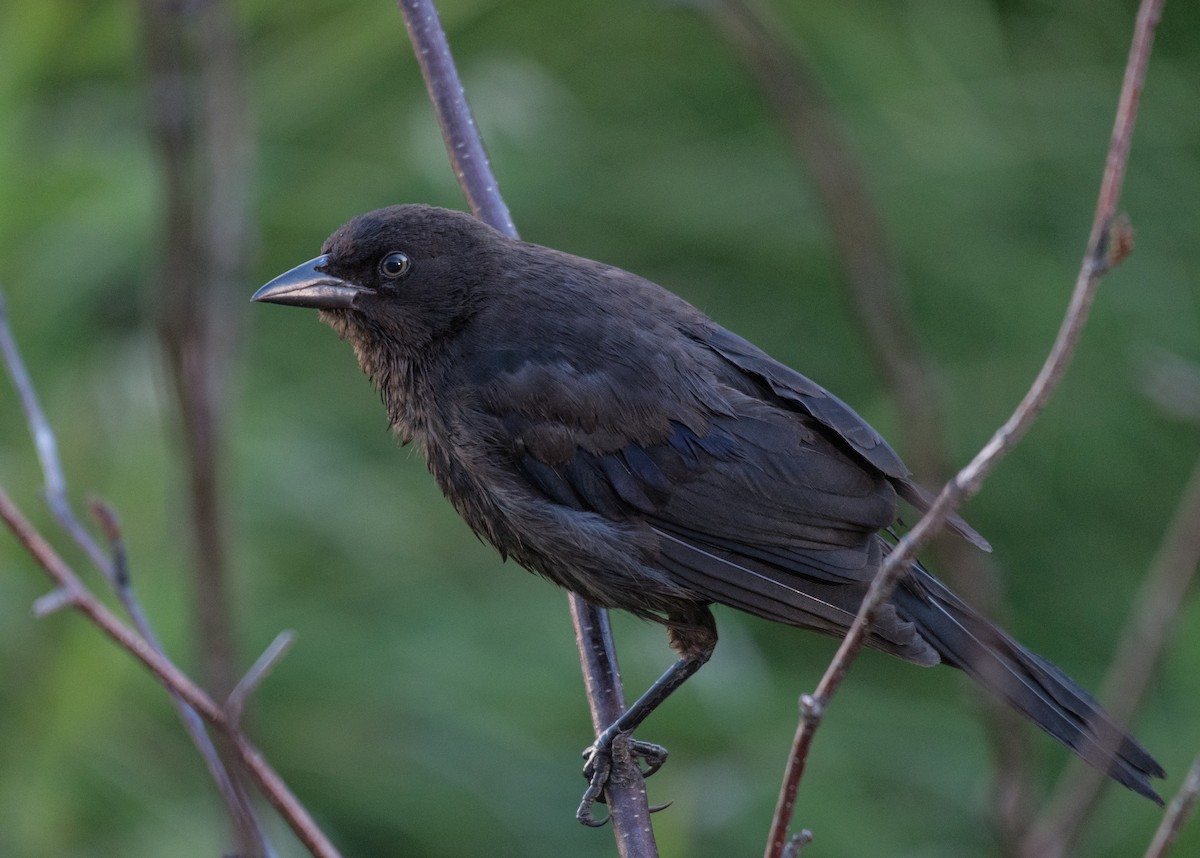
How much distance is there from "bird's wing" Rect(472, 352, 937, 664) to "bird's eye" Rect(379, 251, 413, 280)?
313 mm

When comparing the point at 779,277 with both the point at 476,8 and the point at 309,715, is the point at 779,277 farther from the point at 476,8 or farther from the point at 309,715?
the point at 309,715

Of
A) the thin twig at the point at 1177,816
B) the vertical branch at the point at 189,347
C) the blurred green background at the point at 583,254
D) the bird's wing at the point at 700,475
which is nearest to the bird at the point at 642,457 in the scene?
the bird's wing at the point at 700,475

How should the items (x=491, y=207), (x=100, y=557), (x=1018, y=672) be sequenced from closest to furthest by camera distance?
(x=100, y=557) → (x=1018, y=672) → (x=491, y=207)

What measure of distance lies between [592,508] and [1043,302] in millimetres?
2648

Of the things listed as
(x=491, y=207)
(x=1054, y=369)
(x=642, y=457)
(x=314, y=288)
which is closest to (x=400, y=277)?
(x=314, y=288)

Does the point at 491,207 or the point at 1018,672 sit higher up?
the point at 491,207

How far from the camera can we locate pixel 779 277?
5227mm

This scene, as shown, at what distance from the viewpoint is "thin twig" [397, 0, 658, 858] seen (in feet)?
7.89

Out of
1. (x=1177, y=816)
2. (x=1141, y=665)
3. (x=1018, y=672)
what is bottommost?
(x=1018, y=672)

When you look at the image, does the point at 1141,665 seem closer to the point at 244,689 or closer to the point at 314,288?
Result: the point at 244,689

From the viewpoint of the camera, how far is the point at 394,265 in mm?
2869

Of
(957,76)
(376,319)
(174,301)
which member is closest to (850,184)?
(174,301)

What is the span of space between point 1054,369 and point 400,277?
5.66 feet

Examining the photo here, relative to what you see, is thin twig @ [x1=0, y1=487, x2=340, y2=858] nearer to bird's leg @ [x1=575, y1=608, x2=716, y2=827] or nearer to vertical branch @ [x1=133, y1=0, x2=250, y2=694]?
vertical branch @ [x1=133, y1=0, x2=250, y2=694]
